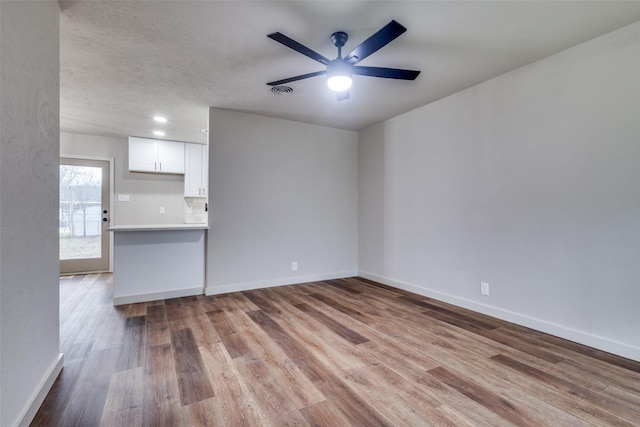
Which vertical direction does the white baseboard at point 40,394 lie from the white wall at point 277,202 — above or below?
below

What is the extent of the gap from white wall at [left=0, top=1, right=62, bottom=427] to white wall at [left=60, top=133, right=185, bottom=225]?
3871 millimetres

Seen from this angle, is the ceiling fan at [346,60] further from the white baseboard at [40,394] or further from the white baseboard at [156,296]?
the white baseboard at [156,296]

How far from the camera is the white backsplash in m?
5.79

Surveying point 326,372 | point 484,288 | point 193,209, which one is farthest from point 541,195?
point 193,209

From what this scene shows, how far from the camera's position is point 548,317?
2.59m

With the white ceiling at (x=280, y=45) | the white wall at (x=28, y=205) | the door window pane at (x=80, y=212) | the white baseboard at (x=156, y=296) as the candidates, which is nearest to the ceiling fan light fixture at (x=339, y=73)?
the white ceiling at (x=280, y=45)

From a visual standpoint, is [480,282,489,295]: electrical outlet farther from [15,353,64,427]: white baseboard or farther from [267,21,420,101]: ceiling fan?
[15,353,64,427]: white baseboard

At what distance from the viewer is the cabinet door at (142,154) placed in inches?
203

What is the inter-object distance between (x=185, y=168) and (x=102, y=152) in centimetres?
135

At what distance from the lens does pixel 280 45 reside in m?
2.33

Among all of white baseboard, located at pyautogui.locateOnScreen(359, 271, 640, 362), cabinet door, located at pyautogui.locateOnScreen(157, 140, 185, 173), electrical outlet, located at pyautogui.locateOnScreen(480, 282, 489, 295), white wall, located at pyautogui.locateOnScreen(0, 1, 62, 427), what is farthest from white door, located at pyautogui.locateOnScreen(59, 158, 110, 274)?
electrical outlet, located at pyautogui.locateOnScreen(480, 282, 489, 295)

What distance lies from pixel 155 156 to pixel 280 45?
401cm

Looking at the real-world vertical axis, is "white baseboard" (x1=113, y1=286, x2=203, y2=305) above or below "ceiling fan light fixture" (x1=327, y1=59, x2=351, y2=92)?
below

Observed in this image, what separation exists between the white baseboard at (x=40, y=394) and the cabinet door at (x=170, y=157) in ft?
13.0
